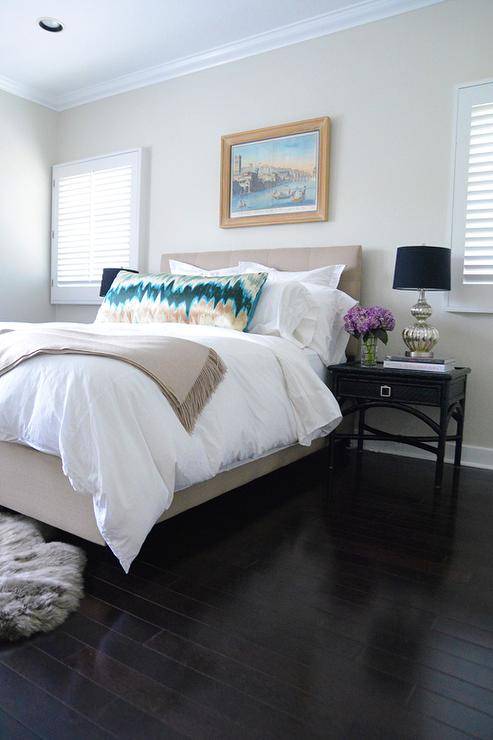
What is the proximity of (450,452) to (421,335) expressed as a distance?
791 millimetres

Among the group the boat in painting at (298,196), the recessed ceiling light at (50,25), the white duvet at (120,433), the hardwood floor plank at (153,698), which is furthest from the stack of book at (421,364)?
the recessed ceiling light at (50,25)

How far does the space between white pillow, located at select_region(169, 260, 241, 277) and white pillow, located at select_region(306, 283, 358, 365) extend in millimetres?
656

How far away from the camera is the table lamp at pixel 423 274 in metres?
2.98

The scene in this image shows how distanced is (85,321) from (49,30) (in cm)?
236

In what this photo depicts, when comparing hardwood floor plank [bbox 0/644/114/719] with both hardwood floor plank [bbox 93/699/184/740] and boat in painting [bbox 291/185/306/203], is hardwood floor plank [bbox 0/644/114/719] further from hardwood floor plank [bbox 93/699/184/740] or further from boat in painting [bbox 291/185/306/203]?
boat in painting [bbox 291/185/306/203]

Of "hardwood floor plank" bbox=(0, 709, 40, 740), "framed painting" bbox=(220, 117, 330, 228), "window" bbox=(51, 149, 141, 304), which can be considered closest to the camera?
"hardwood floor plank" bbox=(0, 709, 40, 740)

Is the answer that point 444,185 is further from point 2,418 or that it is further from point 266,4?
point 2,418

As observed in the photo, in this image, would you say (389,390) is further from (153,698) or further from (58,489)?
(153,698)

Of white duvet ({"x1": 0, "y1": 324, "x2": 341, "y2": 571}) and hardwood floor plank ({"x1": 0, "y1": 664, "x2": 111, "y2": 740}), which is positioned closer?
hardwood floor plank ({"x1": 0, "y1": 664, "x2": 111, "y2": 740})

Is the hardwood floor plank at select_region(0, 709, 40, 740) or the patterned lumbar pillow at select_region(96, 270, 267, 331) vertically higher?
the patterned lumbar pillow at select_region(96, 270, 267, 331)

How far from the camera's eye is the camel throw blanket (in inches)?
75.8

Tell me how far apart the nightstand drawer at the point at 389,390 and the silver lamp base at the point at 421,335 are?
292 mm

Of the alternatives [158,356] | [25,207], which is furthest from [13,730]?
[25,207]

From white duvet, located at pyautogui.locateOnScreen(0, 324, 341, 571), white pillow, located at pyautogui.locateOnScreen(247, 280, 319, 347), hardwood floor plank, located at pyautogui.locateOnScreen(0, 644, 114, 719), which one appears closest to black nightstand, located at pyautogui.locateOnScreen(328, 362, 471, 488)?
white pillow, located at pyautogui.locateOnScreen(247, 280, 319, 347)
